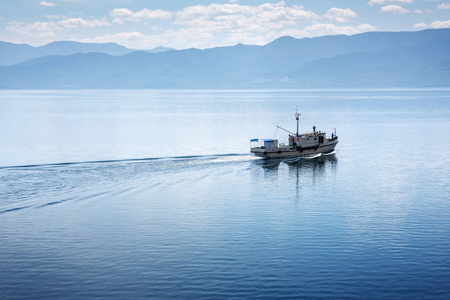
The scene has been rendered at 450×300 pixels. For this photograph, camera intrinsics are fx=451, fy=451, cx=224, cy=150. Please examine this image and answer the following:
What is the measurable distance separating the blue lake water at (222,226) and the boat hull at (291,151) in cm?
320

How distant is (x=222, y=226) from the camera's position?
55.7 metres

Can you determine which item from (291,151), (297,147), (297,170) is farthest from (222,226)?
(297,147)

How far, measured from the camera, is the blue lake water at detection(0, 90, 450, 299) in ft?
132

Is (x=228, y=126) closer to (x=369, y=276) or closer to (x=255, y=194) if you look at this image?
(x=255, y=194)

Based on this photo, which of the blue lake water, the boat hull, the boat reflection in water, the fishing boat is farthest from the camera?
the fishing boat

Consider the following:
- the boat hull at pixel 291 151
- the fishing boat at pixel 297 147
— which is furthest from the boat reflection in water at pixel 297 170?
the fishing boat at pixel 297 147

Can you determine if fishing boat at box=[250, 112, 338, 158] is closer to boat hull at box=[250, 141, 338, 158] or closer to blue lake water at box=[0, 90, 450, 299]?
boat hull at box=[250, 141, 338, 158]

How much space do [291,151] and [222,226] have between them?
179 feet

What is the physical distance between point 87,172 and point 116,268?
1708 inches

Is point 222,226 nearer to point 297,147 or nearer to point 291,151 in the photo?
point 291,151

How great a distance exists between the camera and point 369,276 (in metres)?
41.7

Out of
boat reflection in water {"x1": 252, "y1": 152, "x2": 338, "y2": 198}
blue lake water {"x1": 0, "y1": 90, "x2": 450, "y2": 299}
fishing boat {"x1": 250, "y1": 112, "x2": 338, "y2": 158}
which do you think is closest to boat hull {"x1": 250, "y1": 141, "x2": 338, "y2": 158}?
fishing boat {"x1": 250, "y1": 112, "x2": 338, "y2": 158}

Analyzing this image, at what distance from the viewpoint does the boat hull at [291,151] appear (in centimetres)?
10288

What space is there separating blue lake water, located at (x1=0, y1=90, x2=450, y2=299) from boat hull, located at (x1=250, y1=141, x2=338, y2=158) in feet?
10.5
